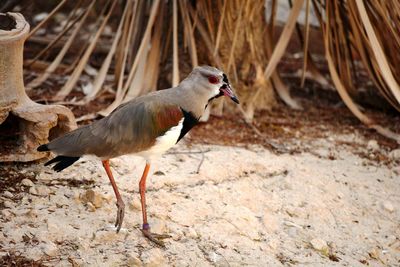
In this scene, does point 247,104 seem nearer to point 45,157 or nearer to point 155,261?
point 45,157

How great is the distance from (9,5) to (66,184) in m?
2.26

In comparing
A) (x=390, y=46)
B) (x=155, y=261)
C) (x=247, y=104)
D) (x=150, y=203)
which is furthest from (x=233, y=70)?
(x=155, y=261)

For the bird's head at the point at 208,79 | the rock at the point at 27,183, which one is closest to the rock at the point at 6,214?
the rock at the point at 27,183

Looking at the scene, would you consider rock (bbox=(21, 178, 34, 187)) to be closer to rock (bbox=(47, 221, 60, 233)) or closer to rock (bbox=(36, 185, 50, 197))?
rock (bbox=(36, 185, 50, 197))

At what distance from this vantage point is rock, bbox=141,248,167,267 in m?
3.02

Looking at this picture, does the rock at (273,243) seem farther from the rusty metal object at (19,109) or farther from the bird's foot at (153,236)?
the rusty metal object at (19,109)

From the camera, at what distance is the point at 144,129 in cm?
314

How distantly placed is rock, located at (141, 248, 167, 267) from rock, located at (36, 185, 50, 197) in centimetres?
65

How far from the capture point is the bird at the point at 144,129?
3.11 metres

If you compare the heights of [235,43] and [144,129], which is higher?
[235,43]

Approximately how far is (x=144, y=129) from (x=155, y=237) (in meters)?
0.50

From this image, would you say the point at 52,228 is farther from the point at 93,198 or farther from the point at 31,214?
the point at 93,198

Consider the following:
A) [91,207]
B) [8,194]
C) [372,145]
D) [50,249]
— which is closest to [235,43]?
[372,145]

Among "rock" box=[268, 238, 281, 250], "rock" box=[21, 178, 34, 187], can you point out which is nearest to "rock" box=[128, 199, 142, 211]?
"rock" box=[21, 178, 34, 187]
